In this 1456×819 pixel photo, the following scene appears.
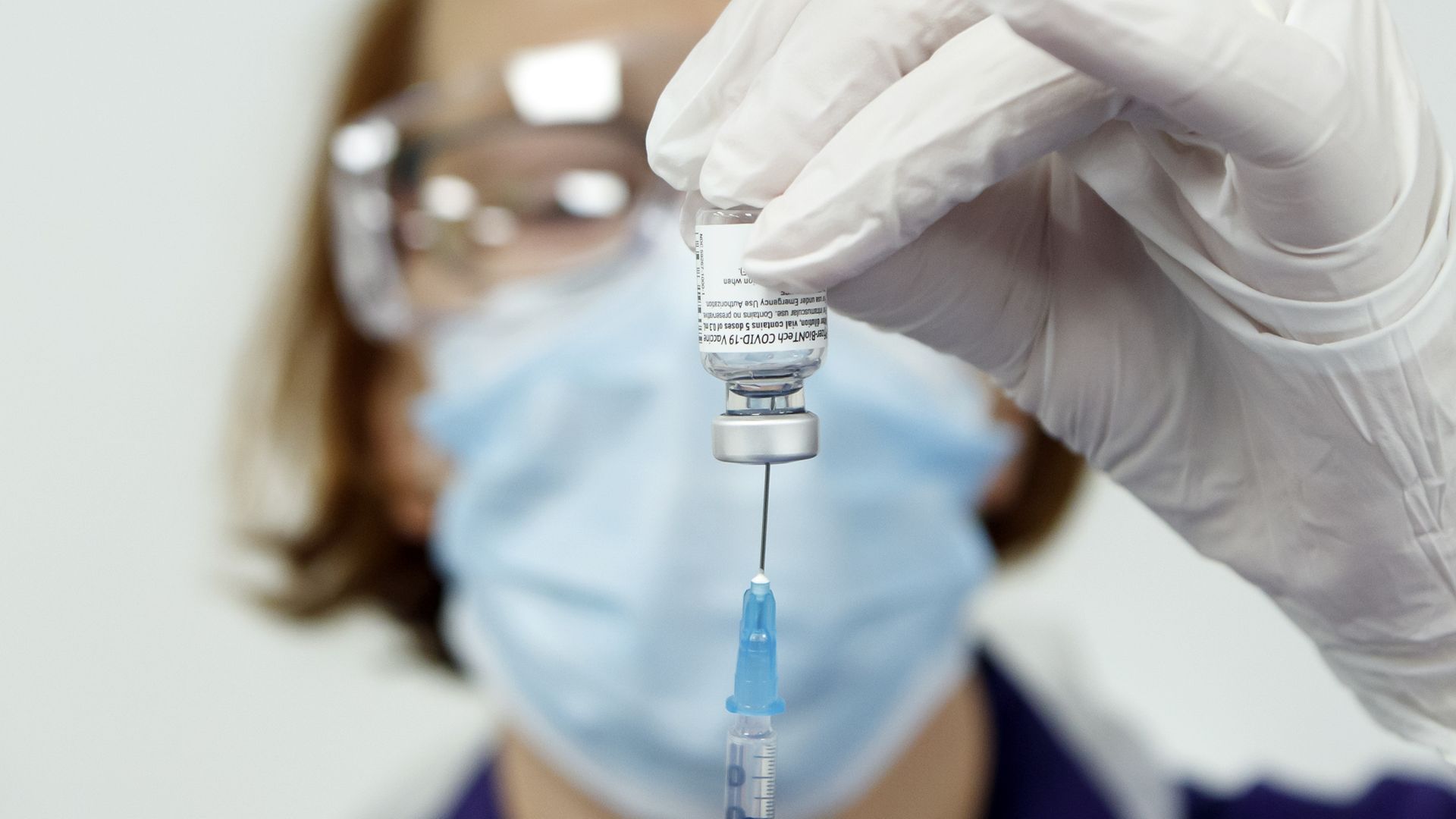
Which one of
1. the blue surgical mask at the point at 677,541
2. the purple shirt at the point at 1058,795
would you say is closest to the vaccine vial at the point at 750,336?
the blue surgical mask at the point at 677,541

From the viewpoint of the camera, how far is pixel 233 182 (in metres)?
2.17

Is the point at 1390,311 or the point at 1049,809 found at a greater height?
the point at 1390,311

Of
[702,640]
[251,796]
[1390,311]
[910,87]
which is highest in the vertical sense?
[910,87]

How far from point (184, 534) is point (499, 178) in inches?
40.4

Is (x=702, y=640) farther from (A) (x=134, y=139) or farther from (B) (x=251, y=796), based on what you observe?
(A) (x=134, y=139)

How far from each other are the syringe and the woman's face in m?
0.96

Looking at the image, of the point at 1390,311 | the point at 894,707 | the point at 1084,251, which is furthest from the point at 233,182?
the point at 1390,311

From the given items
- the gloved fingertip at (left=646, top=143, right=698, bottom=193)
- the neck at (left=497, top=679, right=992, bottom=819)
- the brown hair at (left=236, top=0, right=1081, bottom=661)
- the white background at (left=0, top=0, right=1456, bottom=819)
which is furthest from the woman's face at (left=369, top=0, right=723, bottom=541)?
the gloved fingertip at (left=646, top=143, right=698, bottom=193)

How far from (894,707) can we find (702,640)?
0.97 feet

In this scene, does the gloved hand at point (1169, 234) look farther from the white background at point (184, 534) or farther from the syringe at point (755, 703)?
the white background at point (184, 534)

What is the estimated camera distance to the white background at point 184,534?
2.07 meters

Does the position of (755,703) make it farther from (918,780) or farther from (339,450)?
(339,450)

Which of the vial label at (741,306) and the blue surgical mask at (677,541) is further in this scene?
the blue surgical mask at (677,541)

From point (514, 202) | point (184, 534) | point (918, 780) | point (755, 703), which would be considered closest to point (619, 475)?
point (514, 202)
